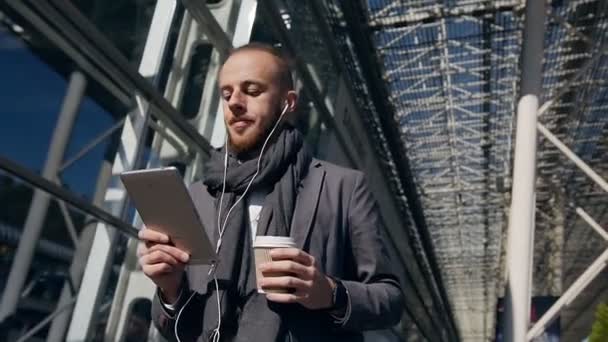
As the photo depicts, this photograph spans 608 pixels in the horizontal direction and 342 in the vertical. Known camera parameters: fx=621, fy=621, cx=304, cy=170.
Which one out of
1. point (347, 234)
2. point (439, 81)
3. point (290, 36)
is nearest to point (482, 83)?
point (439, 81)

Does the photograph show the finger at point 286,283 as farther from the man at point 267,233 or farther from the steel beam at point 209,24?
the steel beam at point 209,24

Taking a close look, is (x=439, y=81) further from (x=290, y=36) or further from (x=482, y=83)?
(x=290, y=36)

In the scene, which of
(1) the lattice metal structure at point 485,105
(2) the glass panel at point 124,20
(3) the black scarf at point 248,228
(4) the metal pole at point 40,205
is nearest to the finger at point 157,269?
(3) the black scarf at point 248,228

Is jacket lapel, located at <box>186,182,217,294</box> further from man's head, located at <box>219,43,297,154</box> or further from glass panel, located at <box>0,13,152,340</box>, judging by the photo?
glass panel, located at <box>0,13,152,340</box>

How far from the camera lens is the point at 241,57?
1.51m

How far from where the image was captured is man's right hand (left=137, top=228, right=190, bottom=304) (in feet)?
4.51

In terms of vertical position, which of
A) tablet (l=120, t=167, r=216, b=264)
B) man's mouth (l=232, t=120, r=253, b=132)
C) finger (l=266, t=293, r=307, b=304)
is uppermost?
man's mouth (l=232, t=120, r=253, b=132)

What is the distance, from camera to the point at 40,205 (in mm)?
4062

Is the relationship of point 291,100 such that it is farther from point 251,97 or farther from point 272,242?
point 272,242

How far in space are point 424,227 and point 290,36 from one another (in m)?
13.8

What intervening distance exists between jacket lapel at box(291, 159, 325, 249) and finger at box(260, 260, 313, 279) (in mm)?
180

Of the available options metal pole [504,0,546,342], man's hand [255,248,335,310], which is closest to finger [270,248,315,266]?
man's hand [255,248,335,310]

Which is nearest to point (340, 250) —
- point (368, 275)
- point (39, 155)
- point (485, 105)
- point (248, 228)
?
point (368, 275)

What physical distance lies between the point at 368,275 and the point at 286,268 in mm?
314
